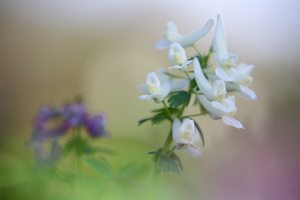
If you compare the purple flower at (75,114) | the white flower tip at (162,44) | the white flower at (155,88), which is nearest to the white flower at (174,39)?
the white flower tip at (162,44)

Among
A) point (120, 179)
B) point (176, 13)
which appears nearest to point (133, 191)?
point (120, 179)

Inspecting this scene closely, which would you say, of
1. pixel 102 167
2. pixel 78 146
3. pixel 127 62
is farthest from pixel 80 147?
pixel 127 62

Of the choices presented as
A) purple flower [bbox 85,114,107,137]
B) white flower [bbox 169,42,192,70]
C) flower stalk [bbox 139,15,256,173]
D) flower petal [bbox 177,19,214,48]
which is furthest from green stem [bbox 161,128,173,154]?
purple flower [bbox 85,114,107,137]

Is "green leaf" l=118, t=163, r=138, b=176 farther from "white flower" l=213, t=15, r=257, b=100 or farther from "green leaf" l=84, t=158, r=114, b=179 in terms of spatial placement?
"white flower" l=213, t=15, r=257, b=100

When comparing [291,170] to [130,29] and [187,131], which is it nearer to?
[187,131]

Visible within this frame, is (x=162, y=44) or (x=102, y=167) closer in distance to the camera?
(x=102, y=167)

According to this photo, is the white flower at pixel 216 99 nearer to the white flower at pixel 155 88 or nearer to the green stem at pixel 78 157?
the white flower at pixel 155 88

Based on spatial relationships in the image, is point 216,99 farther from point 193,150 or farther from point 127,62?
point 127,62
